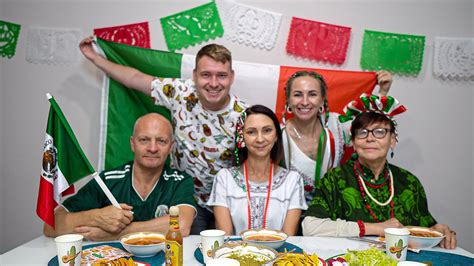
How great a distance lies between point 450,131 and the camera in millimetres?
3131

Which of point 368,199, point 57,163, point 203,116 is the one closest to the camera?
point 57,163

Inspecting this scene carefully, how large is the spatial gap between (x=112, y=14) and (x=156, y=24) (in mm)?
364

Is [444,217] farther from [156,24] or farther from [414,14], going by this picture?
[156,24]

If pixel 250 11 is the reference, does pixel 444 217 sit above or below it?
below

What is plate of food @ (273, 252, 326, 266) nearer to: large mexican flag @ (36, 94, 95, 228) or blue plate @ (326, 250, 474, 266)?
blue plate @ (326, 250, 474, 266)

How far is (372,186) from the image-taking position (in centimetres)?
214

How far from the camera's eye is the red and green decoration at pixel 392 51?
9.73 ft

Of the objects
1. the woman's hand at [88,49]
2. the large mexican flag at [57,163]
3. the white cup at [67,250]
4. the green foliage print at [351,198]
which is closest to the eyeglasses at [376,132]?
the green foliage print at [351,198]

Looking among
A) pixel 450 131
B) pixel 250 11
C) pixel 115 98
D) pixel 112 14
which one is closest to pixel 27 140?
pixel 115 98

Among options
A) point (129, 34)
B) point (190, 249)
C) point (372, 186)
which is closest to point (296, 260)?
point (190, 249)

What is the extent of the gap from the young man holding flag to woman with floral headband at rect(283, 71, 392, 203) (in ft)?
1.24

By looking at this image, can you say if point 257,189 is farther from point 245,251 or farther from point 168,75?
point 168,75

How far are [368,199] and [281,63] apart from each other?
1381 mm

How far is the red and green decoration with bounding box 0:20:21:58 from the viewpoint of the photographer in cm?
300
